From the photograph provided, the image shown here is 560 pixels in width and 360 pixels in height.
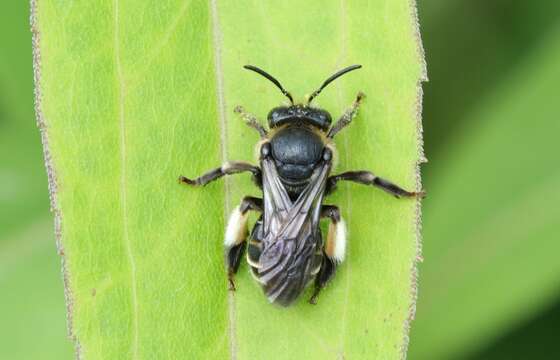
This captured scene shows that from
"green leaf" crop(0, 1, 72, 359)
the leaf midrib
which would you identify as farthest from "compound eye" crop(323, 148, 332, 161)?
"green leaf" crop(0, 1, 72, 359)

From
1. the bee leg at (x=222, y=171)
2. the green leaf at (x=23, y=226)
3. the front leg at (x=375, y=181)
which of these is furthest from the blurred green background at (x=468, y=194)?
the bee leg at (x=222, y=171)

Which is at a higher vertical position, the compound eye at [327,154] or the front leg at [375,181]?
the compound eye at [327,154]

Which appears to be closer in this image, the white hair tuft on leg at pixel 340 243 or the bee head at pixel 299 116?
the white hair tuft on leg at pixel 340 243

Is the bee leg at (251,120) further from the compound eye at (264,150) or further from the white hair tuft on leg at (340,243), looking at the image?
the white hair tuft on leg at (340,243)

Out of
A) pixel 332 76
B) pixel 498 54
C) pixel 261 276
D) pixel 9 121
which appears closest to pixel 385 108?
pixel 332 76

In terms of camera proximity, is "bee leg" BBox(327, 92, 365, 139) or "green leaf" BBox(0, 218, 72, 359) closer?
"bee leg" BBox(327, 92, 365, 139)

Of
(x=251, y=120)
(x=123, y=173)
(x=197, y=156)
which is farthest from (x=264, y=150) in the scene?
(x=123, y=173)

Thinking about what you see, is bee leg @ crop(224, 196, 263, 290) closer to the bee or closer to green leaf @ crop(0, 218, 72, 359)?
the bee
